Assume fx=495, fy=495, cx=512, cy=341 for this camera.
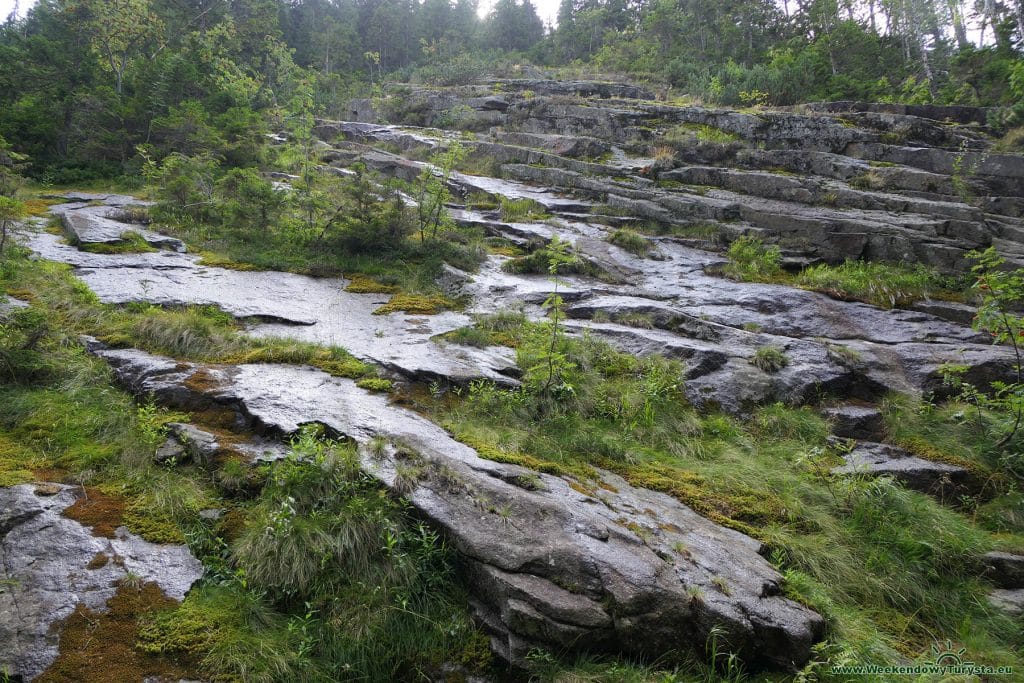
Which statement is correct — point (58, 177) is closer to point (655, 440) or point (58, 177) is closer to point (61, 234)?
point (61, 234)

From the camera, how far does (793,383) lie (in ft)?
26.1

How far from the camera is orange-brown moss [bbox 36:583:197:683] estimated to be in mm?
3141

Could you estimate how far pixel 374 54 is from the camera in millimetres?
40844

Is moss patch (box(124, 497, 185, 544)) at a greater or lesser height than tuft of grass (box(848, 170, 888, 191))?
lesser

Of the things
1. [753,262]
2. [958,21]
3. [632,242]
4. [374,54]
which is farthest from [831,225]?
[374,54]

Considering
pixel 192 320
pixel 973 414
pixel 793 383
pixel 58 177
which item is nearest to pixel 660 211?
pixel 793 383

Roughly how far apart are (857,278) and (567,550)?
1035 cm

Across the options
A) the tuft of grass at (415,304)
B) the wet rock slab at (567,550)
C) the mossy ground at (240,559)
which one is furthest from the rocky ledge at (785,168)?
the mossy ground at (240,559)

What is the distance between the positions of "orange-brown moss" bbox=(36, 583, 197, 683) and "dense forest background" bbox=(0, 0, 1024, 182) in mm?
15423

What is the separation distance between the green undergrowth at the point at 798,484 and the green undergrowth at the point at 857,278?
3.64 metres

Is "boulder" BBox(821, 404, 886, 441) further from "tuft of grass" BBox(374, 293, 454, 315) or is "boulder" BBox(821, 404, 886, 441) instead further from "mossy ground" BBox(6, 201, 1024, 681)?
"tuft of grass" BBox(374, 293, 454, 315)

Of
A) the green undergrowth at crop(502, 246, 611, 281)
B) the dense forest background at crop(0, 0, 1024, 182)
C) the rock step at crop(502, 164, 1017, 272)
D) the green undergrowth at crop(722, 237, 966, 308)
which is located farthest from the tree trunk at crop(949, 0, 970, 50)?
the green undergrowth at crop(502, 246, 611, 281)

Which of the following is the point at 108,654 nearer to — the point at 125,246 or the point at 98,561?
the point at 98,561

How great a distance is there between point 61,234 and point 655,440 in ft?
46.0
